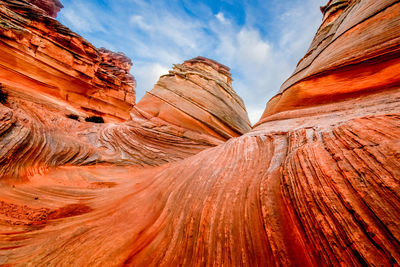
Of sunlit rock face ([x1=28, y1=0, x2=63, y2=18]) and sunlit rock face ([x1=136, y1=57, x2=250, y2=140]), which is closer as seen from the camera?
sunlit rock face ([x1=136, y1=57, x2=250, y2=140])

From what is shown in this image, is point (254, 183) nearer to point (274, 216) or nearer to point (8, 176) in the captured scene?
point (274, 216)

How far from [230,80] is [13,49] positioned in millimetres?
16834

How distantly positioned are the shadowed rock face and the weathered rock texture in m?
1.32

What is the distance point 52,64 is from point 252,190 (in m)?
9.16

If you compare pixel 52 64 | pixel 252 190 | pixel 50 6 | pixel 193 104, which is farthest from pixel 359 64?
pixel 50 6

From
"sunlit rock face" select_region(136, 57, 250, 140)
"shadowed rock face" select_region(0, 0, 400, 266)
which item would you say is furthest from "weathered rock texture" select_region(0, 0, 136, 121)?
"sunlit rock face" select_region(136, 57, 250, 140)

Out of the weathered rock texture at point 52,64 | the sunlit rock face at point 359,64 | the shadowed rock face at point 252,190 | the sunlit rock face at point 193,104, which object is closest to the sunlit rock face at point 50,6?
the weathered rock texture at point 52,64

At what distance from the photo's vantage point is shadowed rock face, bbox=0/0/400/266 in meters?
1.24

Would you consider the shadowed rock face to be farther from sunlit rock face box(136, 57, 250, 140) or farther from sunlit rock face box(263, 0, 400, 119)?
sunlit rock face box(136, 57, 250, 140)

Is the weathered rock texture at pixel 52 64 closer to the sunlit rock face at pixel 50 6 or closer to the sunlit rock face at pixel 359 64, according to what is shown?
the sunlit rock face at pixel 359 64

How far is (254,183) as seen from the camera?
215cm

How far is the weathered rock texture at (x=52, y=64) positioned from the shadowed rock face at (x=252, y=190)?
4.33 ft

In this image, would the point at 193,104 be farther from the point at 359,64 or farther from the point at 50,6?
the point at 50,6

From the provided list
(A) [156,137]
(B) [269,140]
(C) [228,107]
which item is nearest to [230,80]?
(C) [228,107]
